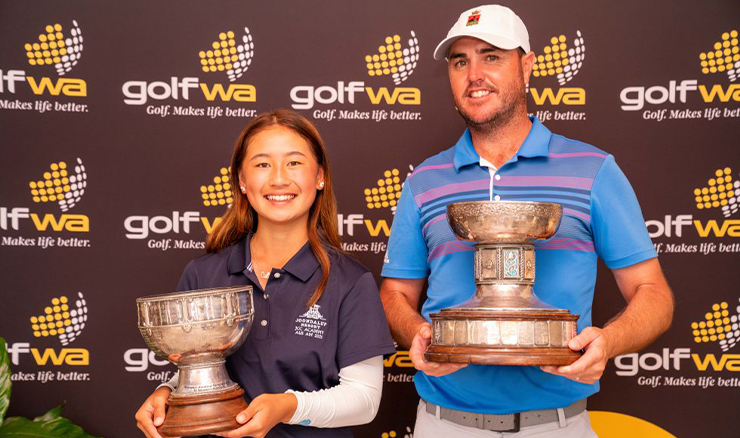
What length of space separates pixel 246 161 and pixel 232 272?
1.18ft

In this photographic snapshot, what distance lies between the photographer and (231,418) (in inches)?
70.9

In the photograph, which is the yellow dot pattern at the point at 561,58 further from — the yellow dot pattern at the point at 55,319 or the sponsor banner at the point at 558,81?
the yellow dot pattern at the point at 55,319

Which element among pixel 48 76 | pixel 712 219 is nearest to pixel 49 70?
pixel 48 76

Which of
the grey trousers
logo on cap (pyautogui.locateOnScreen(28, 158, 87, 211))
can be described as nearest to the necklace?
the grey trousers

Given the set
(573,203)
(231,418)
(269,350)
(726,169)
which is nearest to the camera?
(231,418)

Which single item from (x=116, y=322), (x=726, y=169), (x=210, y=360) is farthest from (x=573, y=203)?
(x=116, y=322)

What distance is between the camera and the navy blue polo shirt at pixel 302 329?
2.04 metres

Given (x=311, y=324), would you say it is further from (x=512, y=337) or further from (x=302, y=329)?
(x=512, y=337)

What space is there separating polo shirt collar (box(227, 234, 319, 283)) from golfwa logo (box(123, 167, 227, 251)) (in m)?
1.21

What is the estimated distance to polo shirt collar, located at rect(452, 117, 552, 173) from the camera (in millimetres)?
2293

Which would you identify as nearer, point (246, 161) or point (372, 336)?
point (372, 336)

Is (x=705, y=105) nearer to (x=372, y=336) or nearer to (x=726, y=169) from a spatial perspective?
(x=726, y=169)

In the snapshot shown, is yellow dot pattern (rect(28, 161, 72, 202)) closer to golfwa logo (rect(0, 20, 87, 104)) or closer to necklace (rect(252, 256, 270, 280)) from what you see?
golfwa logo (rect(0, 20, 87, 104))

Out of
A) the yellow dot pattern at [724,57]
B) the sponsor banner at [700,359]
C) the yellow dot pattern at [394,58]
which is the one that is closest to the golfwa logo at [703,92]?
the yellow dot pattern at [724,57]
